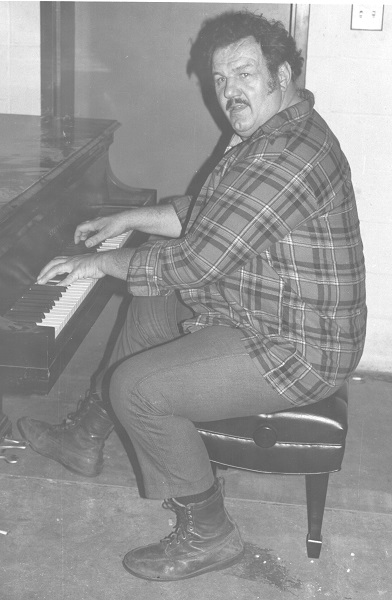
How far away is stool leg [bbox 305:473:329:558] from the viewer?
2.12m

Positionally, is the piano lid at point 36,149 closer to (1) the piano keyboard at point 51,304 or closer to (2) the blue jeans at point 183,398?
(1) the piano keyboard at point 51,304

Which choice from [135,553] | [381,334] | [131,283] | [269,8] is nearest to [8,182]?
[131,283]

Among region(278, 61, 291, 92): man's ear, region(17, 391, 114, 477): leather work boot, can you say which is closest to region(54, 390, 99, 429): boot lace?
region(17, 391, 114, 477): leather work boot

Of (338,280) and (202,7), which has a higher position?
(202,7)

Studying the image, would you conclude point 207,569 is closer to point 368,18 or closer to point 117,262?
point 117,262

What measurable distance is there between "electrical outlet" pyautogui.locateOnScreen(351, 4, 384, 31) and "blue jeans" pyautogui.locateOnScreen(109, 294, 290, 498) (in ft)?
5.29

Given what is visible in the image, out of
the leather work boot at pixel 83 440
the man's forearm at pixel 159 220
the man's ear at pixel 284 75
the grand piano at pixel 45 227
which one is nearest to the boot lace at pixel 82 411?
the leather work boot at pixel 83 440

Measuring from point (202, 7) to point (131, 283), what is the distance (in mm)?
1591

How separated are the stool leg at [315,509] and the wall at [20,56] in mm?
1912

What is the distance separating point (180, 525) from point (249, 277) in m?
0.67

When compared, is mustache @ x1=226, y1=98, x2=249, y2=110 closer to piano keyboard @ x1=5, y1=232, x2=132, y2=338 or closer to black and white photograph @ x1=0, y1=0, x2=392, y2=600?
black and white photograph @ x1=0, y1=0, x2=392, y2=600

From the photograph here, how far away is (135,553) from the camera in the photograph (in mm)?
2117

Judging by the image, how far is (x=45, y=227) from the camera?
220cm

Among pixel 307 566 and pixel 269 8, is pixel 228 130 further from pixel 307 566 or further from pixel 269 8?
pixel 307 566
